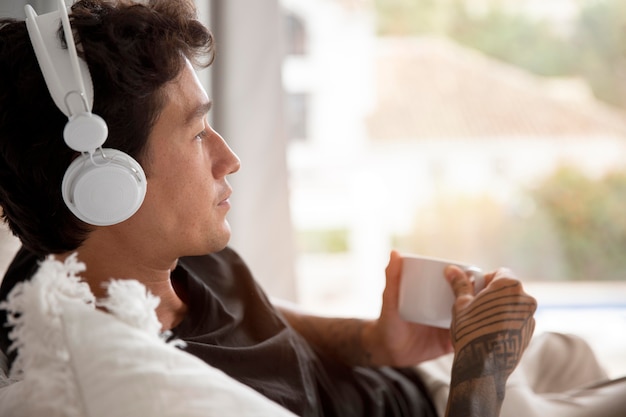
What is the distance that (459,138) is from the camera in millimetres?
6512

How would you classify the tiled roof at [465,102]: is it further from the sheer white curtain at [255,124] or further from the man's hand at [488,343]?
the man's hand at [488,343]

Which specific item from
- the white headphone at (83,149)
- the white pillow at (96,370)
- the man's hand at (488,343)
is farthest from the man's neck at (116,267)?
the man's hand at (488,343)

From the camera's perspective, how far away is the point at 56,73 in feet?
2.56

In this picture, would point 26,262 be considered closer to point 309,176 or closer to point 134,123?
point 134,123

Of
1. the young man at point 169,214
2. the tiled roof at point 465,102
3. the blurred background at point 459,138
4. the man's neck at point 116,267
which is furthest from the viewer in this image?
the tiled roof at point 465,102

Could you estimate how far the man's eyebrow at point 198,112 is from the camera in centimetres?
94

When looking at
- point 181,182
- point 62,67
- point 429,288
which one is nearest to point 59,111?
point 62,67

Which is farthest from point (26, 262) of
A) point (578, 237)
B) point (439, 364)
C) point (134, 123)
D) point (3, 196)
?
point (578, 237)

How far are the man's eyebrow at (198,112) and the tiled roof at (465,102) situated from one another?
5650mm

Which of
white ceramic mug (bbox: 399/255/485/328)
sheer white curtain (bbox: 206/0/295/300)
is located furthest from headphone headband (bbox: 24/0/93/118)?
sheer white curtain (bbox: 206/0/295/300)

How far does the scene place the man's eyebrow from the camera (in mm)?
942

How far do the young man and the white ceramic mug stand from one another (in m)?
0.02

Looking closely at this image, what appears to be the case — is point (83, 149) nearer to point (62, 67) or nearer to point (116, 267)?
point (62, 67)

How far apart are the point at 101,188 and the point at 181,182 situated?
17cm
